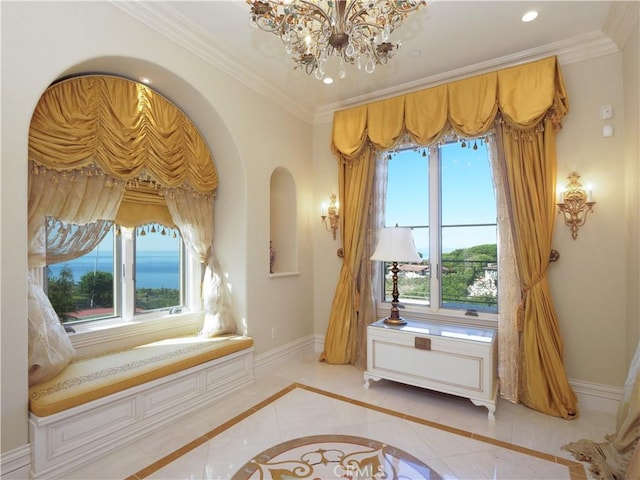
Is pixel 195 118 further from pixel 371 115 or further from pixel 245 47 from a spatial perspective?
pixel 371 115

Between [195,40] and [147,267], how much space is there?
82.7 inches

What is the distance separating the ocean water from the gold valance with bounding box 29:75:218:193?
31.8 inches

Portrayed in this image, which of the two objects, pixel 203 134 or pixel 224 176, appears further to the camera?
pixel 224 176

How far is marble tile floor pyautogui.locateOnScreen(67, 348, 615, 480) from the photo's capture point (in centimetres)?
200

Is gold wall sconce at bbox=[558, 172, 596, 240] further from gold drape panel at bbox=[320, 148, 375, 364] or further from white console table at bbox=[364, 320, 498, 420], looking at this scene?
gold drape panel at bbox=[320, 148, 375, 364]

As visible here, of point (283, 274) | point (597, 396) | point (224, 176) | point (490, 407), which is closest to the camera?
point (490, 407)

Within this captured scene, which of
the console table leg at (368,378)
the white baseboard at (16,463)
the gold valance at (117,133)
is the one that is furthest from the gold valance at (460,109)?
the white baseboard at (16,463)

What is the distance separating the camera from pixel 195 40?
277 cm

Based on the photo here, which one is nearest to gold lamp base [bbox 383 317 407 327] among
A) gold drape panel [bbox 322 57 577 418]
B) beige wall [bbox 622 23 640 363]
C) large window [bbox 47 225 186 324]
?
gold drape panel [bbox 322 57 577 418]

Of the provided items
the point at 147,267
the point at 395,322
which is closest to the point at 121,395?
the point at 147,267

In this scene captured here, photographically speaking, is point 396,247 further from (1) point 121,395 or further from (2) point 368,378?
(1) point 121,395

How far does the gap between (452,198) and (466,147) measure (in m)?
0.54

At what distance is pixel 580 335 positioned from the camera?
9.20 ft

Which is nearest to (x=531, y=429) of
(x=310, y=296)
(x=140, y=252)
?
(x=310, y=296)
